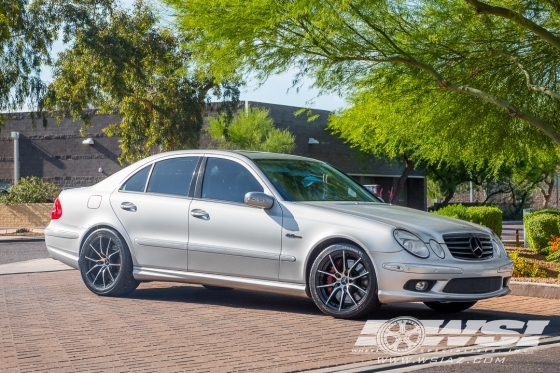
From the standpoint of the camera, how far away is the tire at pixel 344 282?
870 cm

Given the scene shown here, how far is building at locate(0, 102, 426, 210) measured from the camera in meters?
46.4

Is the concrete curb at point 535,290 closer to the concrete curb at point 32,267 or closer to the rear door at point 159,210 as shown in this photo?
the rear door at point 159,210

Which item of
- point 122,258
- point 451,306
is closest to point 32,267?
point 122,258

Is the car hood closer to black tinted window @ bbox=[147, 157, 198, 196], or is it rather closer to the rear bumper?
black tinted window @ bbox=[147, 157, 198, 196]

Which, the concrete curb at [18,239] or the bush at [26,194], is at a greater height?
the bush at [26,194]

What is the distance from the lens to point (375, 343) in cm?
764

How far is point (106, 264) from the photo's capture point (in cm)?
1061

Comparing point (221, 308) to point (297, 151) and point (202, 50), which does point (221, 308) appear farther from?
point (297, 151)

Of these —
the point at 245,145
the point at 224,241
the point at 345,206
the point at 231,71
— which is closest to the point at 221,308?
the point at 224,241

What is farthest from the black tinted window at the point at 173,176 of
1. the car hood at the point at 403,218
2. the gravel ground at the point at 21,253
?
the gravel ground at the point at 21,253

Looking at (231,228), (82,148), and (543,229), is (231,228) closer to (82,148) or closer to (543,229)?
(543,229)

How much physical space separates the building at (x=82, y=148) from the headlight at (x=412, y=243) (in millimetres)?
36554

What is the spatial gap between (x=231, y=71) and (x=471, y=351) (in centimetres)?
825

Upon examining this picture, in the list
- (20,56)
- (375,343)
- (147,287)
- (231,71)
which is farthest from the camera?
(20,56)
